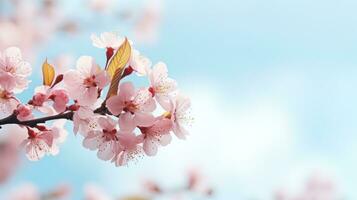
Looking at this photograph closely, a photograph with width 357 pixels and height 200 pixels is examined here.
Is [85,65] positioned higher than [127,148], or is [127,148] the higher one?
[85,65]

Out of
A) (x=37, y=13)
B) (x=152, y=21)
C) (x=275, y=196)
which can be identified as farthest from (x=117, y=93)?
(x=152, y=21)

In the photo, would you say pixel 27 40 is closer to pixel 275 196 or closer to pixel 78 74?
pixel 275 196

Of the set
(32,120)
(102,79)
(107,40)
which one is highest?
(107,40)

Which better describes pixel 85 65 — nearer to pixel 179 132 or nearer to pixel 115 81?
pixel 115 81

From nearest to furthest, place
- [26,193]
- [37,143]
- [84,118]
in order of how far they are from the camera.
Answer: [84,118] < [37,143] < [26,193]

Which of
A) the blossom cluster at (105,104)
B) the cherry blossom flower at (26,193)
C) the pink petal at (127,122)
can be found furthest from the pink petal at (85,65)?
the cherry blossom flower at (26,193)

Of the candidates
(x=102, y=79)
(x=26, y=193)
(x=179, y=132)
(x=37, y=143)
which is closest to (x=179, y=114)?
(x=179, y=132)

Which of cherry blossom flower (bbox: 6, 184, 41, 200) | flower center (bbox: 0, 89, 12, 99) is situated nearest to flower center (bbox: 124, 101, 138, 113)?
flower center (bbox: 0, 89, 12, 99)
